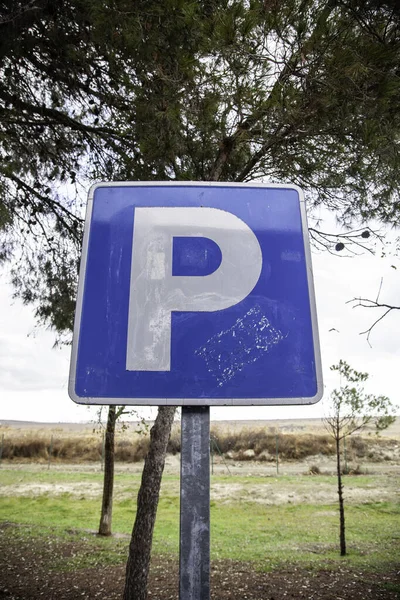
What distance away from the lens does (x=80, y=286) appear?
94 centimetres

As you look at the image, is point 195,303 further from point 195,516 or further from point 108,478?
point 108,478

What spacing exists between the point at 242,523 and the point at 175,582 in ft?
16.7

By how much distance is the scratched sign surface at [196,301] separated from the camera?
87 cm

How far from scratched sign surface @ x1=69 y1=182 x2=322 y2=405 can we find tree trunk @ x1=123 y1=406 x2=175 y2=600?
13.2 ft

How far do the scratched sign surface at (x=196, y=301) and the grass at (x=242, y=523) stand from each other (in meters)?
7.46

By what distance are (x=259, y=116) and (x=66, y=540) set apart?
27.9 ft

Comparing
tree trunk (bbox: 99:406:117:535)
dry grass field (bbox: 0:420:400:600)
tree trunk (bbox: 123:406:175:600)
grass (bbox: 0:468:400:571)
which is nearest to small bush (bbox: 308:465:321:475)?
dry grass field (bbox: 0:420:400:600)

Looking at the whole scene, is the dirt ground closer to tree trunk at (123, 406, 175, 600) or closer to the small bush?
tree trunk at (123, 406, 175, 600)

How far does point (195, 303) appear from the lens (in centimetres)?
90

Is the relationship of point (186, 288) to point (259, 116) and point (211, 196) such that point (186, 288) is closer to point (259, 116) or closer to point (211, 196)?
point (211, 196)

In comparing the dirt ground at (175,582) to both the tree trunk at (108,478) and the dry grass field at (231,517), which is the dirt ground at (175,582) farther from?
the tree trunk at (108,478)

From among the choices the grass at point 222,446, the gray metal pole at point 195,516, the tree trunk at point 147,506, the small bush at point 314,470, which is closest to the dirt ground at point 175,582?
the tree trunk at point 147,506

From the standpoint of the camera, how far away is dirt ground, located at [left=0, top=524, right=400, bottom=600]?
5730mm

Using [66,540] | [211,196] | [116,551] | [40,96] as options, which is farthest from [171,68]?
[66,540]
